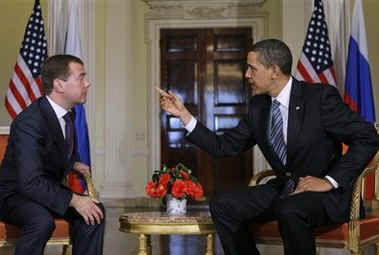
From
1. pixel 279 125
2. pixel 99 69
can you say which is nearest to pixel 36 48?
pixel 99 69

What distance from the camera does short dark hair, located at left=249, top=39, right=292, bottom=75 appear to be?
142 inches

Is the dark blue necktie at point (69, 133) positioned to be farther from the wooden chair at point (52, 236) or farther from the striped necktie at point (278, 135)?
the striped necktie at point (278, 135)

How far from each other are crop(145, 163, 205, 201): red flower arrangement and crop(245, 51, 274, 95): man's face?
0.80 meters

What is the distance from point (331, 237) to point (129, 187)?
6190 millimetres

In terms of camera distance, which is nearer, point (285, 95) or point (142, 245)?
point (285, 95)

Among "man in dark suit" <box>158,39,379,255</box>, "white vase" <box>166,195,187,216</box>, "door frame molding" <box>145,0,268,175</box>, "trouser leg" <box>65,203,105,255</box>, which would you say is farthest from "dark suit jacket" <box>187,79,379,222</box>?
"door frame molding" <box>145,0,268,175</box>

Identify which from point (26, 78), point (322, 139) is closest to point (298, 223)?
point (322, 139)

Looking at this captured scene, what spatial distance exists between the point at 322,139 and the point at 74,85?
1.36 metres

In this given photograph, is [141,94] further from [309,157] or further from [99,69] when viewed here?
[309,157]

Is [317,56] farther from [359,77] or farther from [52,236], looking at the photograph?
[52,236]

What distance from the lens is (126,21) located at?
9.58 m

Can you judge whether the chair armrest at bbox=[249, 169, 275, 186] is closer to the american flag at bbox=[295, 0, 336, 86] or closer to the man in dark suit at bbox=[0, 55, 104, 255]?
the man in dark suit at bbox=[0, 55, 104, 255]

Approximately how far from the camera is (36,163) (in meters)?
3.39

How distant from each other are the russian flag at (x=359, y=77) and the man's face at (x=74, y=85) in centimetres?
339
